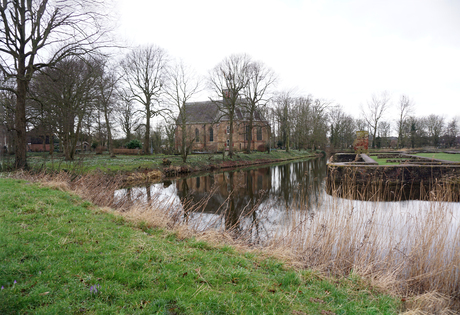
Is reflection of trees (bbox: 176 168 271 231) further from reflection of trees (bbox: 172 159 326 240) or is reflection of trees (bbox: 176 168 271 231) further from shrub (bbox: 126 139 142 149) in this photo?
shrub (bbox: 126 139 142 149)

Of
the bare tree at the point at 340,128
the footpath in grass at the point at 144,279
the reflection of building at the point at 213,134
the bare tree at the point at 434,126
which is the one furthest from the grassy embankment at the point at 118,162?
the bare tree at the point at 434,126

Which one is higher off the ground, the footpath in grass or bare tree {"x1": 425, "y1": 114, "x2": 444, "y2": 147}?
bare tree {"x1": 425, "y1": 114, "x2": 444, "y2": 147}

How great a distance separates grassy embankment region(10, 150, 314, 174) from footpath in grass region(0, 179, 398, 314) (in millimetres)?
8744

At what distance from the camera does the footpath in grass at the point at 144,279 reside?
2572mm

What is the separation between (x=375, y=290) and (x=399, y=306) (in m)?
0.37

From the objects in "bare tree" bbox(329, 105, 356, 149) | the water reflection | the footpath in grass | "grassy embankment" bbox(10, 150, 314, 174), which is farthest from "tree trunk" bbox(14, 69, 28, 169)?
"bare tree" bbox(329, 105, 356, 149)

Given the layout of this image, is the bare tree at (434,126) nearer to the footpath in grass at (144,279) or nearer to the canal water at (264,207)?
the canal water at (264,207)

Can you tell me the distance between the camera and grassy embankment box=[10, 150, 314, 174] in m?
Answer: 13.0

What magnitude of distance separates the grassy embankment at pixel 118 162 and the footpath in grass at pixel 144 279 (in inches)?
344

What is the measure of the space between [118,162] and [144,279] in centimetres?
1683

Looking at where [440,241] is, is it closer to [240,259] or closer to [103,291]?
[240,259]

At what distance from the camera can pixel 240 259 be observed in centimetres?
402

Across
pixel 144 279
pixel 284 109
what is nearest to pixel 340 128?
pixel 284 109

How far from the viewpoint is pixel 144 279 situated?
301cm
